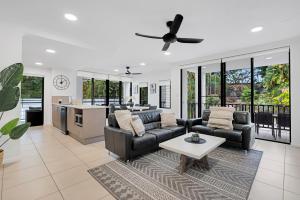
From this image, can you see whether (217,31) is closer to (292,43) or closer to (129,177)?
(292,43)

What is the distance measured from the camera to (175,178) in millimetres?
2352

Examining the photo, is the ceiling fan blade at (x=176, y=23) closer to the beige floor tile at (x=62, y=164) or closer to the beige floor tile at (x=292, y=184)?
the beige floor tile at (x=292, y=184)

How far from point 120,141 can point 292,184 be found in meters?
2.80

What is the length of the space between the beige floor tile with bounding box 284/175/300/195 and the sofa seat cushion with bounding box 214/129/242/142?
1.10 m

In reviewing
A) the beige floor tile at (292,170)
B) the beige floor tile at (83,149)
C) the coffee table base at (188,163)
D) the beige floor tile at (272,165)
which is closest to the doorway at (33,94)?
the beige floor tile at (83,149)

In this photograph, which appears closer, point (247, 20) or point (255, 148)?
point (247, 20)

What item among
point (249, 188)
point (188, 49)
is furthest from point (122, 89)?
point (249, 188)

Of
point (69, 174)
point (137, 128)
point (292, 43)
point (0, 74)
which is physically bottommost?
point (69, 174)

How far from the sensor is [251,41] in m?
4.00

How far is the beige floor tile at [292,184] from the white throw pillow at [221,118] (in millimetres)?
1549

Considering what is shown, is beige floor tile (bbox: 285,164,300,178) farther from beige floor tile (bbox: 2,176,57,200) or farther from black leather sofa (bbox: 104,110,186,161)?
beige floor tile (bbox: 2,176,57,200)

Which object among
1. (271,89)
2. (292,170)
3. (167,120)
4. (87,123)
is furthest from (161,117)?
(271,89)

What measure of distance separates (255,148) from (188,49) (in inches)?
128

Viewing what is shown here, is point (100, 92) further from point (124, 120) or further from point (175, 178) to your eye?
point (175, 178)
